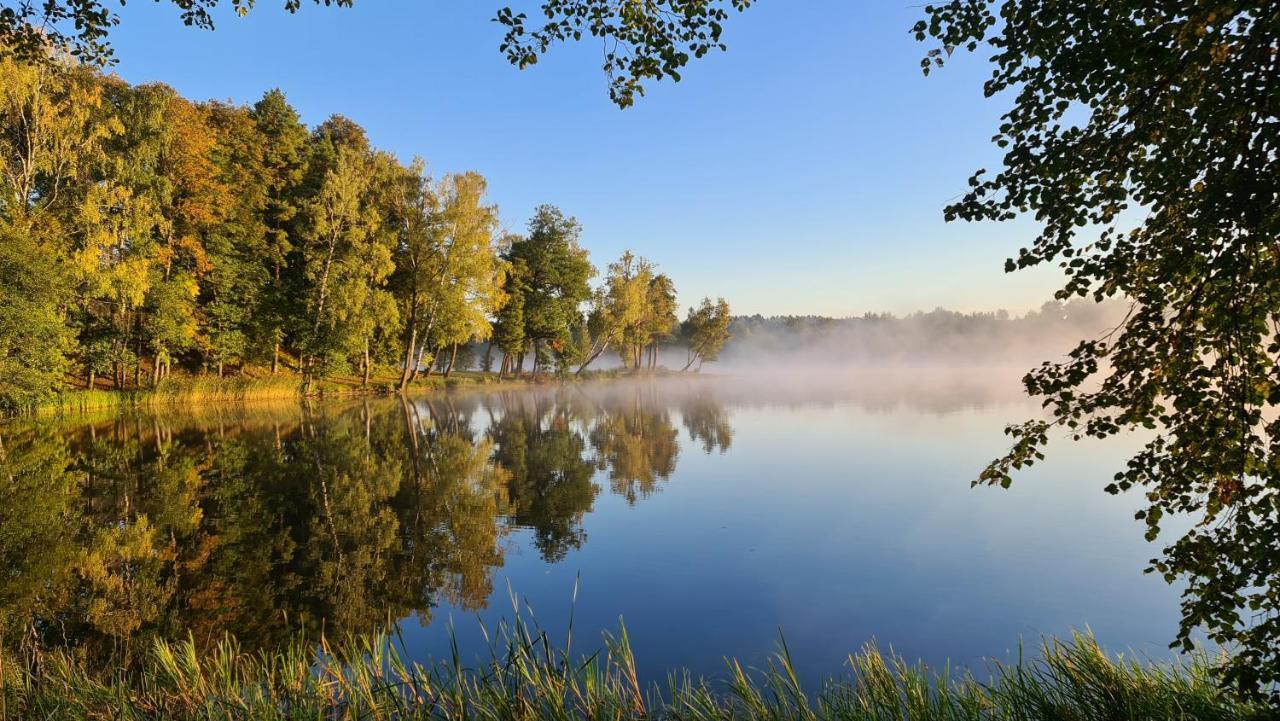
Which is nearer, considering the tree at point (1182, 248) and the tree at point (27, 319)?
the tree at point (1182, 248)

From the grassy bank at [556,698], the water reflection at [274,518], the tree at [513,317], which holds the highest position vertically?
the tree at [513,317]

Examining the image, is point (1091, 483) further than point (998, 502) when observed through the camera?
Yes

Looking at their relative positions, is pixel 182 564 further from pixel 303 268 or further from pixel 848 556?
pixel 303 268

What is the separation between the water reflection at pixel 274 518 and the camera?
7.57m

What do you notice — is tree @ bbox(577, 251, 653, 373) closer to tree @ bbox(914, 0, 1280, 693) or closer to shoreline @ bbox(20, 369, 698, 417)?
shoreline @ bbox(20, 369, 698, 417)

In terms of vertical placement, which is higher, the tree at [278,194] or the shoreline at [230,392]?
the tree at [278,194]

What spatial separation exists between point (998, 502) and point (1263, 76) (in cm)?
1071

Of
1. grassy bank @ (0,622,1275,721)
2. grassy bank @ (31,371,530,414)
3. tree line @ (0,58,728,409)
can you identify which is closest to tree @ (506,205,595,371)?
tree line @ (0,58,728,409)

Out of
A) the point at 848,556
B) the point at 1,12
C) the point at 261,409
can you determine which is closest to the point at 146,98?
the point at 261,409

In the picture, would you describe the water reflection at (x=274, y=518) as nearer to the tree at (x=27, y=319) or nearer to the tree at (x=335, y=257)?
the tree at (x=27, y=319)

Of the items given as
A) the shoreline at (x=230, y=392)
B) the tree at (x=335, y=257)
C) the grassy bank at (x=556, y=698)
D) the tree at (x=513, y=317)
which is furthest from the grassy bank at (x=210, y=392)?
the grassy bank at (x=556, y=698)

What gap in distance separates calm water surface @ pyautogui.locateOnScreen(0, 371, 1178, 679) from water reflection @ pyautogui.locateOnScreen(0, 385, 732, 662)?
57mm

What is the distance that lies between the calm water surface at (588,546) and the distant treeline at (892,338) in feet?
413

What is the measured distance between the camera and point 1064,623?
7.03 meters
